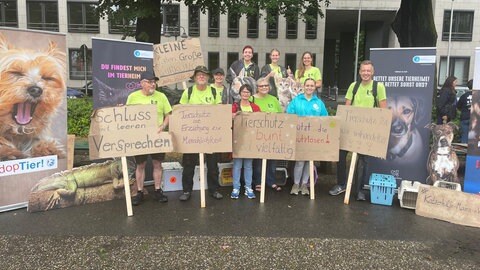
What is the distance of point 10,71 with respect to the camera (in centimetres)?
498

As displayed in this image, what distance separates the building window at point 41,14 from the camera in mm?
35344

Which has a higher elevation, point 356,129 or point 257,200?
point 356,129

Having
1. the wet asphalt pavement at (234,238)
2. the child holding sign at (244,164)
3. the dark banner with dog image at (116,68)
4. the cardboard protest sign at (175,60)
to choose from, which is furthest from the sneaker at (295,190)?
the dark banner with dog image at (116,68)

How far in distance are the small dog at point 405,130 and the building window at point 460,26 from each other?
34557 mm

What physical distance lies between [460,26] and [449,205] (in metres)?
36.8

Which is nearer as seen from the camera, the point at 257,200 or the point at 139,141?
the point at 139,141

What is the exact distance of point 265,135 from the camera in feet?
18.6

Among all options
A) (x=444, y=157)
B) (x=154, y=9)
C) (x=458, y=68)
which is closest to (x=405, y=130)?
(x=444, y=157)

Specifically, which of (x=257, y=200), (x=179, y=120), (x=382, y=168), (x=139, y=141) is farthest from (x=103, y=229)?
(x=382, y=168)

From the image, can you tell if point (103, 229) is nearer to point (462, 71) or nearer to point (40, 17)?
point (40, 17)

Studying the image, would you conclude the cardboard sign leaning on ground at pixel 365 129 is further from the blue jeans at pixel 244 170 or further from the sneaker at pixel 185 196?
the sneaker at pixel 185 196

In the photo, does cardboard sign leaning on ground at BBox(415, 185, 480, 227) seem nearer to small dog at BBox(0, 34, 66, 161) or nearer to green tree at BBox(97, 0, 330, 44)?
small dog at BBox(0, 34, 66, 161)

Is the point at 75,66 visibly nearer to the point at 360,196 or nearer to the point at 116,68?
the point at 116,68

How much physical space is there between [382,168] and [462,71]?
1414 inches
